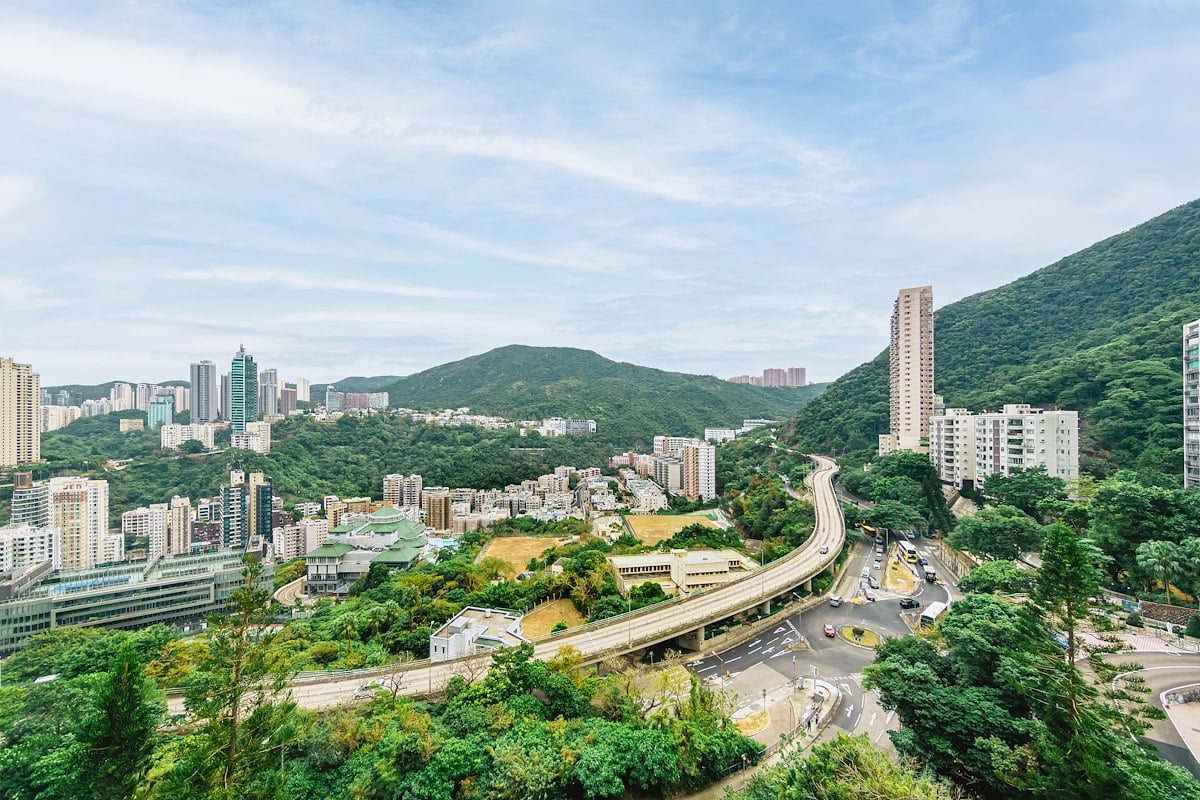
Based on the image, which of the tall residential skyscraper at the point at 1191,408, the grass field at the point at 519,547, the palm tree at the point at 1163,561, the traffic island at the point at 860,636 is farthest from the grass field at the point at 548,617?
the tall residential skyscraper at the point at 1191,408

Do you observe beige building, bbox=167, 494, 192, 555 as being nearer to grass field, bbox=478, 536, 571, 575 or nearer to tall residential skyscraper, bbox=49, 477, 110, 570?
tall residential skyscraper, bbox=49, 477, 110, 570

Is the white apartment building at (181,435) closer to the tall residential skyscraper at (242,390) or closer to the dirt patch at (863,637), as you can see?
the tall residential skyscraper at (242,390)

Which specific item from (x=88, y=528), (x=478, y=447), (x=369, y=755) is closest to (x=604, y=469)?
(x=478, y=447)

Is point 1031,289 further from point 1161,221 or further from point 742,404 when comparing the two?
point 742,404

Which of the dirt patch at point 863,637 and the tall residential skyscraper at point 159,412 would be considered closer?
the dirt patch at point 863,637

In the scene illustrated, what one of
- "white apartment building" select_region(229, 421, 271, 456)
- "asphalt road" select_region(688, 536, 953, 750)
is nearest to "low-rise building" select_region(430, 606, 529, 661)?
"asphalt road" select_region(688, 536, 953, 750)

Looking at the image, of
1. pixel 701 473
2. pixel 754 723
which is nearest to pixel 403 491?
pixel 701 473
